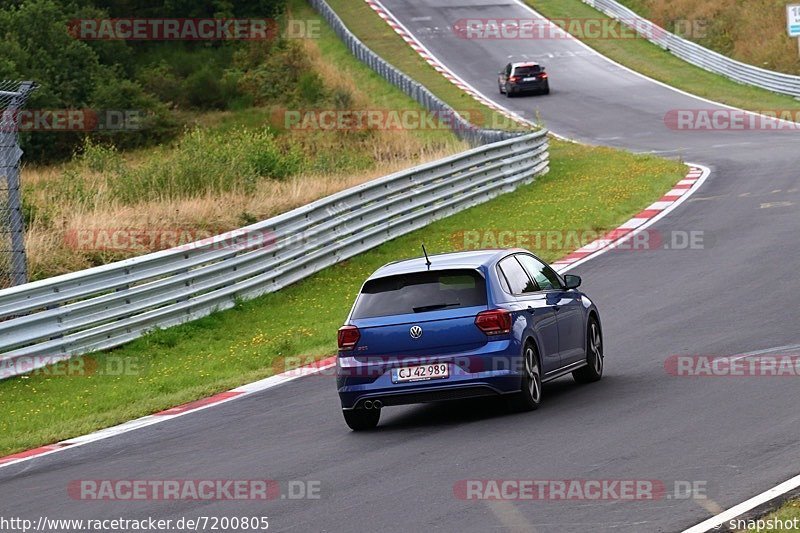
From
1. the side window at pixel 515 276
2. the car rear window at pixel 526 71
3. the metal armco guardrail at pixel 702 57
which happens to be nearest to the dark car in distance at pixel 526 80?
the car rear window at pixel 526 71

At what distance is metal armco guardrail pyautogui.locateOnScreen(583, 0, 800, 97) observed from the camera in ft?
148

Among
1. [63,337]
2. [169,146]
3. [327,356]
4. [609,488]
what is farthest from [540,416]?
[169,146]

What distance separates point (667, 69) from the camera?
2036 inches

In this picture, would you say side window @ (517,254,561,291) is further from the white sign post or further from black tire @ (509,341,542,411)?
the white sign post

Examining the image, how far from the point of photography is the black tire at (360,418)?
1077 cm

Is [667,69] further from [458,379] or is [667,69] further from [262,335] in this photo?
[458,379]

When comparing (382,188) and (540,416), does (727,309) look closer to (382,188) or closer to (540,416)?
(540,416)

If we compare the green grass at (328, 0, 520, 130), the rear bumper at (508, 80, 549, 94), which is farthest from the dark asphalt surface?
the rear bumper at (508, 80, 549, 94)

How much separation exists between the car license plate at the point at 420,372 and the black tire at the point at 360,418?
440 millimetres

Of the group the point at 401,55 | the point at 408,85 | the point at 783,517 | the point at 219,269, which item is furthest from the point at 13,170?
the point at 401,55

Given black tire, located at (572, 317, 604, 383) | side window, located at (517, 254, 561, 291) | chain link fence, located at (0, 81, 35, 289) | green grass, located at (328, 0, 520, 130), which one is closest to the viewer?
side window, located at (517, 254, 561, 291)

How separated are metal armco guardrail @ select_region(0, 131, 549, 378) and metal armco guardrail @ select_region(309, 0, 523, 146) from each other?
17.2ft

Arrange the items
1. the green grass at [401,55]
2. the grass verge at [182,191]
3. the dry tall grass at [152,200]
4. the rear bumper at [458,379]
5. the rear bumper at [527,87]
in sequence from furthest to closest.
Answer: the rear bumper at [527,87]
the green grass at [401,55]
the grass verge at [182,191]
the dry tall grass at [152,200]
the rear bumper at [458,379]

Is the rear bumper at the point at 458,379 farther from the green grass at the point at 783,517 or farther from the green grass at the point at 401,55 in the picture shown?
the green grass at the point at 401,55
